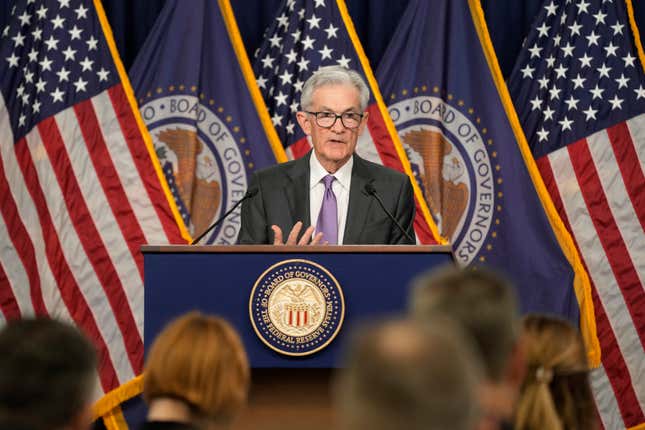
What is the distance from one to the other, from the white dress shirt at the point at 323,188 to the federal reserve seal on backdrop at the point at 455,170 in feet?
6.80

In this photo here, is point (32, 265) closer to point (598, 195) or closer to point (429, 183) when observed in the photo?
point (429, 183)

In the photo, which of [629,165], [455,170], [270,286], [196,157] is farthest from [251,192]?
[629,165]

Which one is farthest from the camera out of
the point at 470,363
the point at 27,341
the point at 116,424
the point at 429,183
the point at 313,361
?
the point at 429,183

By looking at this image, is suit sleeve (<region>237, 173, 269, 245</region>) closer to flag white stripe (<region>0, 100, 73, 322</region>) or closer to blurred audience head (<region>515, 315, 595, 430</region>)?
blurred audience head (<region>515, 315, 595, 430</region>)

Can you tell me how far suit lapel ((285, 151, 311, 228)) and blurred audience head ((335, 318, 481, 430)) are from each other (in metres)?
3.21

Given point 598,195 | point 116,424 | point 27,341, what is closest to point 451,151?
point 598,195

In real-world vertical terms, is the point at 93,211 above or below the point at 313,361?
above

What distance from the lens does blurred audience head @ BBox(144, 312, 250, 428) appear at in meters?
2.00

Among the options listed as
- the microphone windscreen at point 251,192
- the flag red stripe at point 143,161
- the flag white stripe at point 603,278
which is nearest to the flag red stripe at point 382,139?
the flag white stripe at point 603,278

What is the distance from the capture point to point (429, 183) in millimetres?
6551

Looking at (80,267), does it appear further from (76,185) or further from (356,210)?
(356,210)

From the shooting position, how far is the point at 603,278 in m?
6.43

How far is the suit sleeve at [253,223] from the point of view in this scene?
424 cm

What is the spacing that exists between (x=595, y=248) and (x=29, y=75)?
3.60 meters
